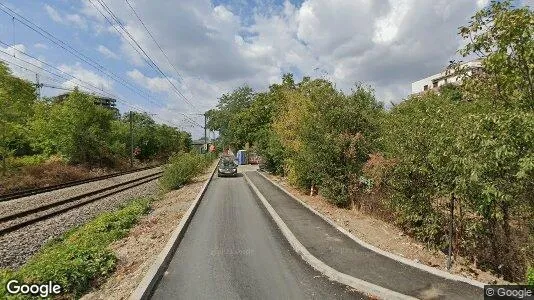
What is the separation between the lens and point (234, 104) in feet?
276

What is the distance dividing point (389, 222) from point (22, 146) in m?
46.4

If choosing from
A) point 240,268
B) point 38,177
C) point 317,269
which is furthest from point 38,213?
point 38,177

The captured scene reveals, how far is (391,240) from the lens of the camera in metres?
11.4

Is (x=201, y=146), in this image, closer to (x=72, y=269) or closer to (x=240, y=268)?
(x=240, y=268)

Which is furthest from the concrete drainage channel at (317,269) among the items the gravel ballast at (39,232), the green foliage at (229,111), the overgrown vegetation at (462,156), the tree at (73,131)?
the green foliage at (229,111)

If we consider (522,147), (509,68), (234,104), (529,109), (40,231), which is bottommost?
(40,231)

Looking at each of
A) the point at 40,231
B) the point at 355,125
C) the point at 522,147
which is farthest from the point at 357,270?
the point at 40,231

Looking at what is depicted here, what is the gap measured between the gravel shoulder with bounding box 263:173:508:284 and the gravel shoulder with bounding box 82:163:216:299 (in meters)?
5.73

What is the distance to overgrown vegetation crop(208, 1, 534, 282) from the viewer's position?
264 inches

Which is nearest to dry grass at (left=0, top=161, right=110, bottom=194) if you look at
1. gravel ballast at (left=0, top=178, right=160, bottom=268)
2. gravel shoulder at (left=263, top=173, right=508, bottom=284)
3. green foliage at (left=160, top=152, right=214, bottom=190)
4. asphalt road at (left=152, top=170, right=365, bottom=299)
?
green foliage at (left=160, top=152, right=214, bottom=190)

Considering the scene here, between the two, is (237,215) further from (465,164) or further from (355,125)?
(465,164)

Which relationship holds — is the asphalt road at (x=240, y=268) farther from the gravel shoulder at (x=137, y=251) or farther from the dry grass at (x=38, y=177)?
the dry grass at (x=38, y=177)

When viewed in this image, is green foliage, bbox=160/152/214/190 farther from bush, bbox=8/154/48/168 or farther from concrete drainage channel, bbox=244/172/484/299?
concrete drainage channel, bbox=244/172/484/299

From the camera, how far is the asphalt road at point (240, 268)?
6980 mm
